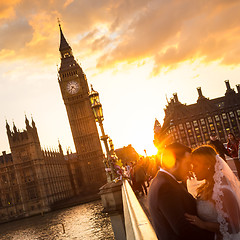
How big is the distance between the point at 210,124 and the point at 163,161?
121m

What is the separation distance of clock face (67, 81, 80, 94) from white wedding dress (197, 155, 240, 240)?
307 ft

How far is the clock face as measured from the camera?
96188 millimetres

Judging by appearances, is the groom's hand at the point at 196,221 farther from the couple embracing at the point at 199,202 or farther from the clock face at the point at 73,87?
the clock face at the point at 73,87

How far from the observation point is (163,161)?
4016 millimetres

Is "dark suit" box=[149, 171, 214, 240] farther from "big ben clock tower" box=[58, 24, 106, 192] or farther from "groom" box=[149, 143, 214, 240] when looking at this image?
"big ben clock tower" box=[58, 24, 106, 192]

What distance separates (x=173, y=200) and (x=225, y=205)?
0.50m

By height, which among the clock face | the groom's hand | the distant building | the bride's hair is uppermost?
the clock face

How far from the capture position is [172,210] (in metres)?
3.62

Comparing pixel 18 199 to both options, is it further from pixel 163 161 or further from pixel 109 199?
pixel 163 161

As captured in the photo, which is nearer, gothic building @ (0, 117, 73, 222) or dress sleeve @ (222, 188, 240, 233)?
dress sleeve @ (222, 188, 240, 233)

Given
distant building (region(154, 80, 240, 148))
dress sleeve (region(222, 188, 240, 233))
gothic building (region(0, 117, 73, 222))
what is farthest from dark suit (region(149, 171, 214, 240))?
distant building (region(154, 80, 240, 148))

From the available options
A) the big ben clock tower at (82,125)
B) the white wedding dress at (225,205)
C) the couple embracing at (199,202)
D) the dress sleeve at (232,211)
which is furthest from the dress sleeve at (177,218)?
the big ben clock tower at (82,125)

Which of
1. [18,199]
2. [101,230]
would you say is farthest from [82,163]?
[101,230]

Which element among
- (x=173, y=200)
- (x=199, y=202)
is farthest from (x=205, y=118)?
(x=173, y=200)
